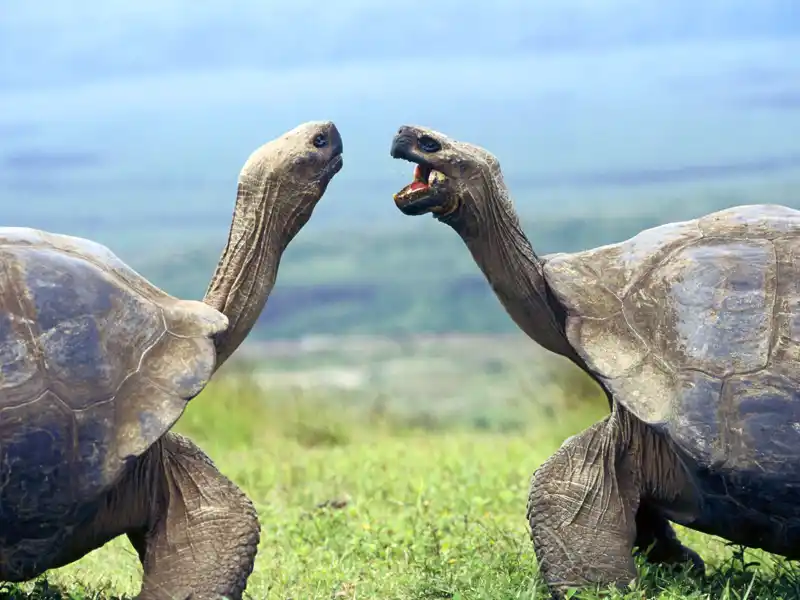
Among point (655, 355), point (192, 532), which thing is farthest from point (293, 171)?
point (655, 355)

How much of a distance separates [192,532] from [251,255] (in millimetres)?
1001

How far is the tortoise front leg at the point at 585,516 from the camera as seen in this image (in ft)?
14.1

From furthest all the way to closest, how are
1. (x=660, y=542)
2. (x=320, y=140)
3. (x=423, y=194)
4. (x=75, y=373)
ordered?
(x=660, y=542) < (x=320, y=140) < (x=423, y=194) < (x=75, y=373)

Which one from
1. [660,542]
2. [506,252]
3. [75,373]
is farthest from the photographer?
[660,542]

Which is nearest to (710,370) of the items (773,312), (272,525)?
(773,312)

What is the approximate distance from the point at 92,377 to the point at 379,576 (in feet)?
4.98

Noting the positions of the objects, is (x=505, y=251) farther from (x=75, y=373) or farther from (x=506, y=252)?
(x=75, y=373)

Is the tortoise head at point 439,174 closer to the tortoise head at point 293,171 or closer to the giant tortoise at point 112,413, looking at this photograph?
the tortoise head at point 293,171

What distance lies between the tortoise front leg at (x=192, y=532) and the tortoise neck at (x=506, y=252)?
1184mm

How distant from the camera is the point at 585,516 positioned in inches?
171

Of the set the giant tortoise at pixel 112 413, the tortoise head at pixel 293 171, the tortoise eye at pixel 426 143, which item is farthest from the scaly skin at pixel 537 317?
the giant tortoise at pixel 112 413

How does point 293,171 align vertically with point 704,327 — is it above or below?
above

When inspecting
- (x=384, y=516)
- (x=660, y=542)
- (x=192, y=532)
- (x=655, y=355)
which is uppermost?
(x=655, y=355)

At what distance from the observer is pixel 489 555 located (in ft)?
16.7
